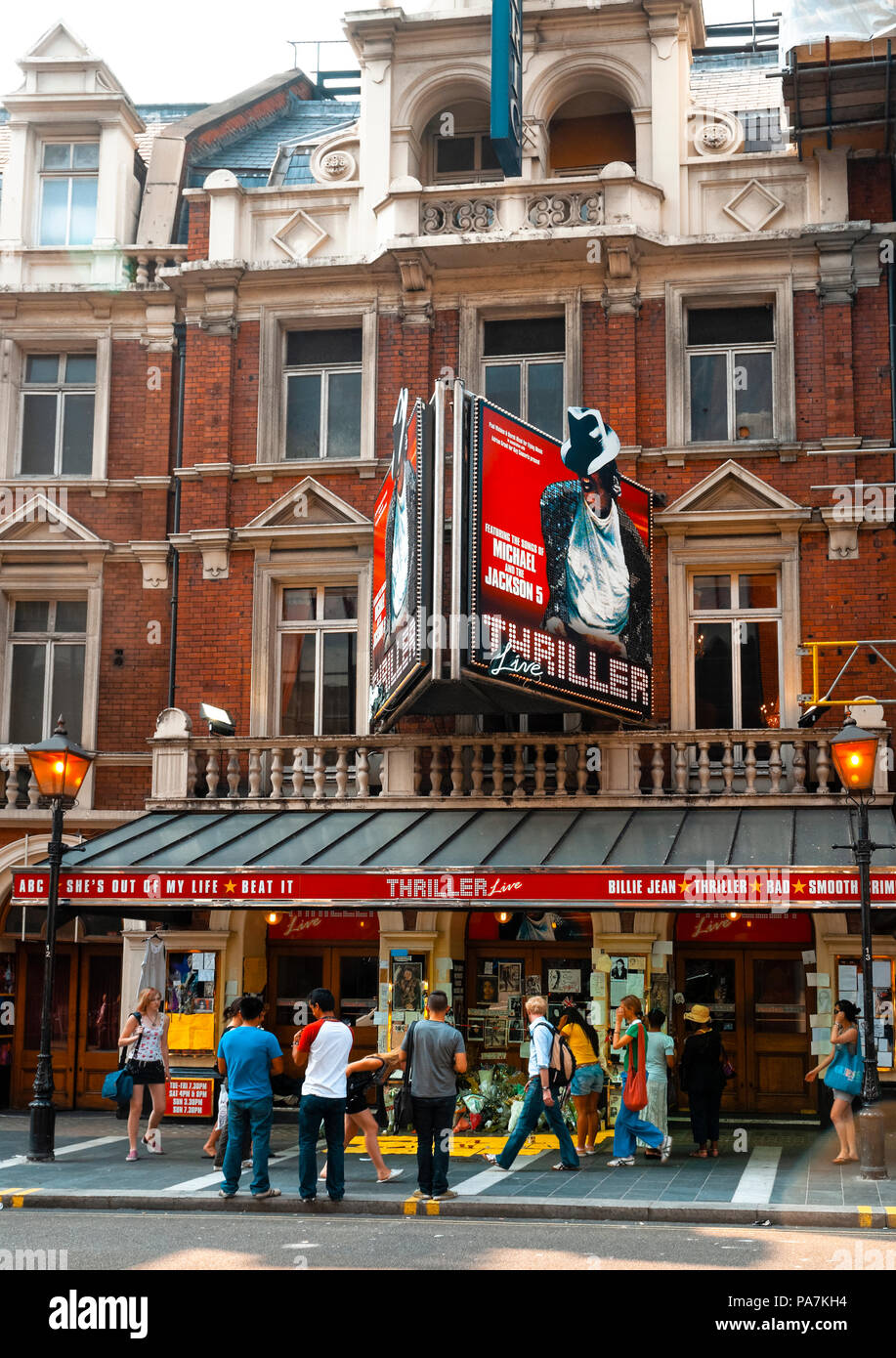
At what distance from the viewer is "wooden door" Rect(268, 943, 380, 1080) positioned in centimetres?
1952

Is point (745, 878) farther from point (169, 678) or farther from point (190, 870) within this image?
point (169, 678)

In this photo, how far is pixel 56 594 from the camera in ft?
68.7

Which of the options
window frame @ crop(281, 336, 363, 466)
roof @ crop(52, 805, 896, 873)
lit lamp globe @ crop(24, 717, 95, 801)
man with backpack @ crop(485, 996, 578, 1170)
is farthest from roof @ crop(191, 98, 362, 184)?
man with backpack @ crop(485, 996, 578, 1170)

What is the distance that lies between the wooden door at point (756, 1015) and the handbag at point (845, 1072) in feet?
13.2

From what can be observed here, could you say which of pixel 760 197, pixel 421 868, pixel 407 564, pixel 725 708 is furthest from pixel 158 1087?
pixel 760 197

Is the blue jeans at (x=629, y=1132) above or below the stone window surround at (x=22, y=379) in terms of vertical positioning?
below

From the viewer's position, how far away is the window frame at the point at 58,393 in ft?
69.7

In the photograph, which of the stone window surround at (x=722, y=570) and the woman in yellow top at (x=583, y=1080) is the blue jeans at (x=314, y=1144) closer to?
the woman in yellow top at (x=583, y=1080)

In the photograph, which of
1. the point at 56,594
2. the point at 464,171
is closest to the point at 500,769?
the point at 56,594

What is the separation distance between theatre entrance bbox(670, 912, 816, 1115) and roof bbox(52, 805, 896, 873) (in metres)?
1.82

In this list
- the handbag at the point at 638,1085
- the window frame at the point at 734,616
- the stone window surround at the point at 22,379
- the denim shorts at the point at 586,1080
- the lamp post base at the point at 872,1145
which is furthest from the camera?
the stone window surround at the point at 22,379

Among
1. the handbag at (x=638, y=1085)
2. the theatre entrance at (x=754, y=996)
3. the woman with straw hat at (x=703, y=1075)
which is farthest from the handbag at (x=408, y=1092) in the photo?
the theatre entrance at (x=754, y=996)

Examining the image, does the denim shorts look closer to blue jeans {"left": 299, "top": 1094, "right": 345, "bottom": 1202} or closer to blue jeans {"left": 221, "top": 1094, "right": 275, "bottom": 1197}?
blue jeans {"left": 299, "top": 1094, "right": 345, "bottom": 1202}

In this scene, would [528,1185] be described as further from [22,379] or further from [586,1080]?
[22,379]
